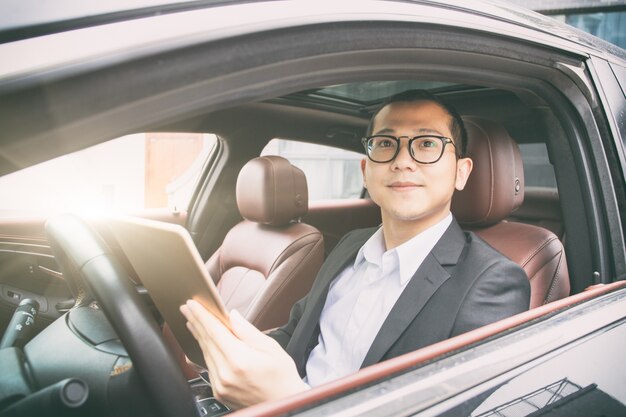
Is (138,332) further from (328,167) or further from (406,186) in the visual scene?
(328,167)

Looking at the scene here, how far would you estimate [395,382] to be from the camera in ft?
2.83

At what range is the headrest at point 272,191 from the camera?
2725 millimetres

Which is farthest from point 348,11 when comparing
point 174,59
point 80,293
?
point 80,293

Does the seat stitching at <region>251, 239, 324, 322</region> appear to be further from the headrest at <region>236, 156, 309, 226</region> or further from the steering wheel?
the steering wheel

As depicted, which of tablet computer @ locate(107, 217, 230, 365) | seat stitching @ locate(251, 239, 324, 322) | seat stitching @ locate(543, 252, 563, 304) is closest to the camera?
tablet computer @ locate(107, 217, 230, 365)

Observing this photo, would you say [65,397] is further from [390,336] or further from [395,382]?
[390,336]

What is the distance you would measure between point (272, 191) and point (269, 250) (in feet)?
1.11

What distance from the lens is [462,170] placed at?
1694 millimetres

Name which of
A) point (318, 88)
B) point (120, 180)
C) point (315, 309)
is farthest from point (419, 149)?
point (120, 180)

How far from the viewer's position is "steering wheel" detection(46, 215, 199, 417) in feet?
3.20

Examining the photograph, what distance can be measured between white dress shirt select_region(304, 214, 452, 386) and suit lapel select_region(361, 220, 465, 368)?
0.23 feet

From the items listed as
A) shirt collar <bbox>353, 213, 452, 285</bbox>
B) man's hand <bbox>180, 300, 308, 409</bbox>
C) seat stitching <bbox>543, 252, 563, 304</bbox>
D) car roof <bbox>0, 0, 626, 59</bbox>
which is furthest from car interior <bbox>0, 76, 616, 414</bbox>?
car roof <bbox>0, 0, 626, 59</bbox>

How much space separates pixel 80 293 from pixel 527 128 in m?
2.76

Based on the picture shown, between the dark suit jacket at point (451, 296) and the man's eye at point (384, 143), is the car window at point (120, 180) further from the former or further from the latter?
the dark suit jacket at point (451, 296)
